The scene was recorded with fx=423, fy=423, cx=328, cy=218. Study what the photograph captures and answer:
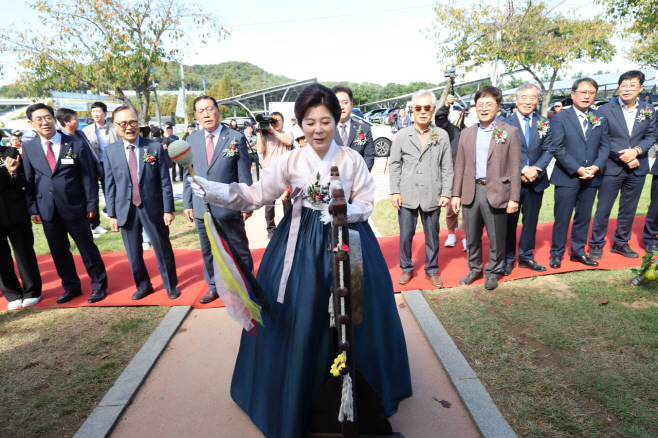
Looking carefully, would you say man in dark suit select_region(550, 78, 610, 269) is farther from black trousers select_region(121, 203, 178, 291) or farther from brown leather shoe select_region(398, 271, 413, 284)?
black trousers select_region(121, 203, 178, 291)

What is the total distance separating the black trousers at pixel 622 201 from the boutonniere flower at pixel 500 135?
1.92 metres

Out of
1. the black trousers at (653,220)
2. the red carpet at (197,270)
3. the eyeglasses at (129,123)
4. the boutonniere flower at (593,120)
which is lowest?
the red carpet at (197,270)

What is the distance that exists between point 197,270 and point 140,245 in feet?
3.67

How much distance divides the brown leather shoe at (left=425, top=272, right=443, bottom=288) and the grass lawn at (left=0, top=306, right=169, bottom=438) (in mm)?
2960

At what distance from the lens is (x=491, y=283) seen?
4645 millimetres

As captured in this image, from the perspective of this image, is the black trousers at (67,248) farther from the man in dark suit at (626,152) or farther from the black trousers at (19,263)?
the man in dark suit at (626,152)

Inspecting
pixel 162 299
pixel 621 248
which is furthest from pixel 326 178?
pixel 621 248

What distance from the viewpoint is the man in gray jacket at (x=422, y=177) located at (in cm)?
461

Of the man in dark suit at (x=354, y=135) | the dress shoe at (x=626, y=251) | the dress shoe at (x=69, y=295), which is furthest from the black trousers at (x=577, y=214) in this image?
the dress shoe at (x=69, y=295)

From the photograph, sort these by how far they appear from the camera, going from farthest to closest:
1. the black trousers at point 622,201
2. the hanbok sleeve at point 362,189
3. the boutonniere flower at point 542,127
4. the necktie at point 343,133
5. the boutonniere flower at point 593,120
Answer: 1. the black trousers at point 622,201
2. the necktie at point 343,133
3. the boutonniere flower at point 593,120
4. the boutonniere flower at point 542,127
5. the hanbok sleeve at point 362,189

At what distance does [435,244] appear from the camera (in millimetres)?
4773

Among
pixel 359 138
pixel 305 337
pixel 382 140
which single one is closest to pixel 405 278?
pixel 359 138

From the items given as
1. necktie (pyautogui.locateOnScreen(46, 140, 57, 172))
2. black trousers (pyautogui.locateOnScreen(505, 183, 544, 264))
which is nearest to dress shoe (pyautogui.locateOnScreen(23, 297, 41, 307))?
necktie (pyautogui.locateOnScreen(46, 140, 57, 172))

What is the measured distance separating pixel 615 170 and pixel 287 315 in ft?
Result: 15.8
